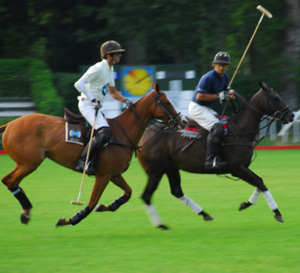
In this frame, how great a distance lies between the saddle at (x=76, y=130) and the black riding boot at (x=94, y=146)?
139 millimetres

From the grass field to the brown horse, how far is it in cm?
55

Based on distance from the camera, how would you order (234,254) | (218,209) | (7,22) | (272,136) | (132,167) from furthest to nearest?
1. (7,22)
2. (272,136)
3. (132,167)
4. (218,209)
5. (234,254)

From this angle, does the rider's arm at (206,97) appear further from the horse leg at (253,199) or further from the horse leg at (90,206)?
the horse leg at (90,206)

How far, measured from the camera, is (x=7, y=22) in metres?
22.3

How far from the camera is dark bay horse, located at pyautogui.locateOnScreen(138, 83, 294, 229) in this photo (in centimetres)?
864

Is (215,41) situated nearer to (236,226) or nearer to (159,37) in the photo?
(159,37)

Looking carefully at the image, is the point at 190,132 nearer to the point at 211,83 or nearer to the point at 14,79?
the point at 211,83

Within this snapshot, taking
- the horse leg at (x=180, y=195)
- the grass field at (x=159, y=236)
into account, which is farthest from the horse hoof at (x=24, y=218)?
the horse leg at (x=180, y=195)

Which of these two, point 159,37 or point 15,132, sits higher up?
point 15,132

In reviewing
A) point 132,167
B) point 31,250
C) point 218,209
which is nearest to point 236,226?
point 218,209

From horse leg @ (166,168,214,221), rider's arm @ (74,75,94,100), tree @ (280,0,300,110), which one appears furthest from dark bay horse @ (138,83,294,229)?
tree @ (280,0,300,110)

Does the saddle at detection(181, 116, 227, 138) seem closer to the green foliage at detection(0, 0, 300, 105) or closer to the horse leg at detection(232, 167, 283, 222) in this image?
the horse leg at detection(232, 167, 283, 222)

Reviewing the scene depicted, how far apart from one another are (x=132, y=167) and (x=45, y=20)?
389 inches

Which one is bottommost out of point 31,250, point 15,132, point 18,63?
point 18,63
